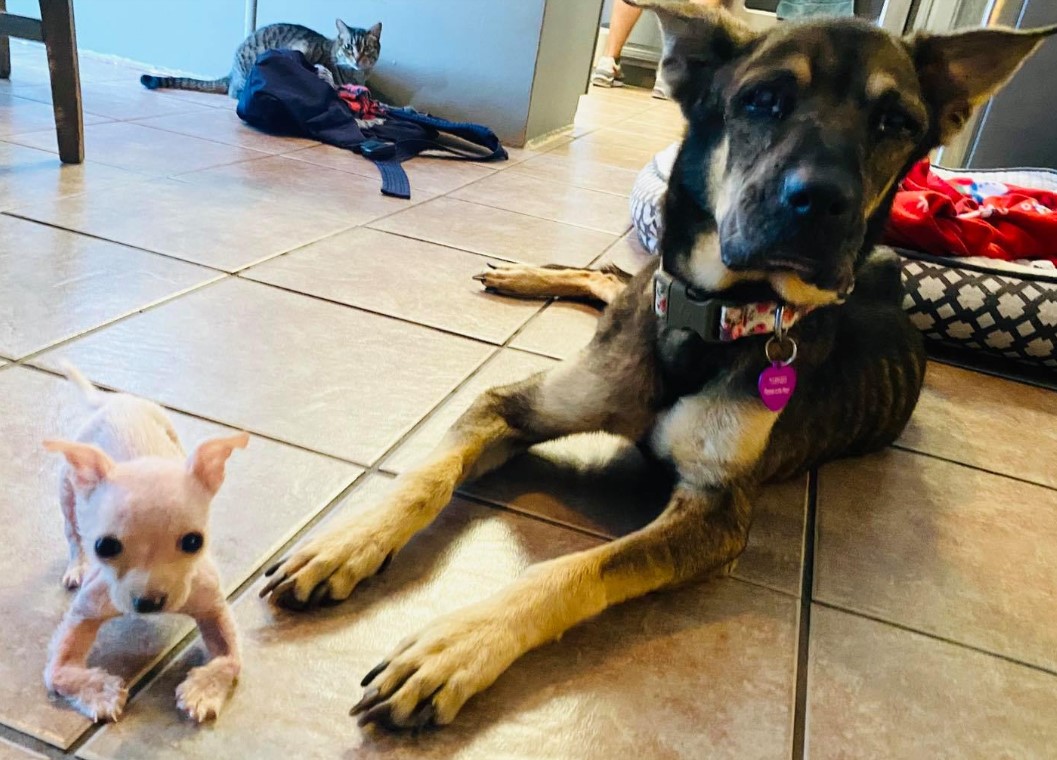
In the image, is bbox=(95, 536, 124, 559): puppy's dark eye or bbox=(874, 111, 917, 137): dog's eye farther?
bbox=(874, 111, 917, 137): dog's eye

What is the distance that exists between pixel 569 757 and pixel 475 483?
0.67 metres

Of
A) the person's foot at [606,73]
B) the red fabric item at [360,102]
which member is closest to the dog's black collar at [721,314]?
the red fabric item at [360,102]

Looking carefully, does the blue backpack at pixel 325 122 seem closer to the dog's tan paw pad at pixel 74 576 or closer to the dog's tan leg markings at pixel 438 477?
the dog's tan leg markings at pixel 438 477

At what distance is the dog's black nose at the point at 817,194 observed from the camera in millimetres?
1407

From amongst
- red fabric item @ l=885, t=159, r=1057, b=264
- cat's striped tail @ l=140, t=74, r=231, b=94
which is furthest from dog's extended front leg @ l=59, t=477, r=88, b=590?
cat's striped tail @ l=140, t=74, r=231, b=94

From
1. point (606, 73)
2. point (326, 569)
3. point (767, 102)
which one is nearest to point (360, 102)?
point (767, 102)

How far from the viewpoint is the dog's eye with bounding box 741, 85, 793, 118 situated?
157 centimetres

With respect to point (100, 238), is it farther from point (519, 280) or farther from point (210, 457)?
point (210, 457)

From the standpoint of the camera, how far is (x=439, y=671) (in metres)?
1.15

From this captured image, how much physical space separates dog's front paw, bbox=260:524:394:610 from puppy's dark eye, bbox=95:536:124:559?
328 millimetres

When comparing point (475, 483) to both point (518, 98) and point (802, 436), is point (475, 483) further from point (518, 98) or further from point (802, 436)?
point (518, 98)

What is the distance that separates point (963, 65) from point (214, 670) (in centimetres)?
172

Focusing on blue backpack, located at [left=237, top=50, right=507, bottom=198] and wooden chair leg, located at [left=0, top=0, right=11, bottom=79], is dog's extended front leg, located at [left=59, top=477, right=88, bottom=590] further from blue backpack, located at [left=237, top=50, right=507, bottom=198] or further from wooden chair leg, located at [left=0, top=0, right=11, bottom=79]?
wooden chair leg, located at [left=0, top=0, right=11, bottom=79]

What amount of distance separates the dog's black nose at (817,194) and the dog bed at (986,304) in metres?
1.28
